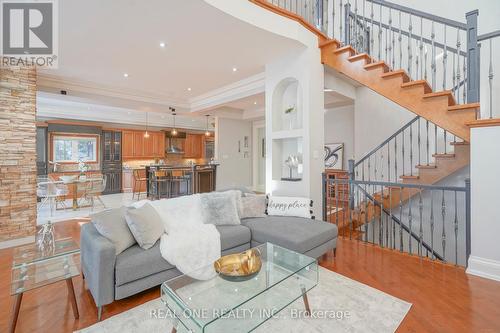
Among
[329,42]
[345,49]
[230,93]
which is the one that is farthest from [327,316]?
[230,93]

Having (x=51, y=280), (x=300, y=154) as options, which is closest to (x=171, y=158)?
(x=300, y=154)

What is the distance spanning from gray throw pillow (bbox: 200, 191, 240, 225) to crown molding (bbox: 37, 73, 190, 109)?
4109mm

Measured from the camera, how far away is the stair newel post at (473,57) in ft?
8.63

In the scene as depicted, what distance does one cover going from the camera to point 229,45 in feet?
11.8

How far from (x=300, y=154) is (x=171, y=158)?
23.9 feet

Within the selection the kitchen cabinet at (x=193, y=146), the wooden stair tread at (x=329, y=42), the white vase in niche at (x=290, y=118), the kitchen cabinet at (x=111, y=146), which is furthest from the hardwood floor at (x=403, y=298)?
the kitchen cabinet at (x=193, y=146)

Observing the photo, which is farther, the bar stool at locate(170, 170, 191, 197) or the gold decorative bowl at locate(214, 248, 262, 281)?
the bar stool at locate(170, 170, 191, 197)

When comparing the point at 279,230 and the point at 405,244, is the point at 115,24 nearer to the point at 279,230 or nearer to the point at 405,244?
the point at 279,230

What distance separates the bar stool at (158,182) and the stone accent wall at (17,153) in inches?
115

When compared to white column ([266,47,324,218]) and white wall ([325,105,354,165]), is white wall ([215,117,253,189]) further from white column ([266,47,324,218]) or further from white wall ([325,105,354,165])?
→ white column ([266,47,324,218])

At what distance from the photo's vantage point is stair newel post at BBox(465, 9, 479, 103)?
2.63 m

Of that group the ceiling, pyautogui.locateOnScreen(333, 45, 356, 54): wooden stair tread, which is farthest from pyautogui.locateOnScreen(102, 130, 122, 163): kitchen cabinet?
pyautogui.locateOnScreen(333, 45, 356, 54): wooden stair tread

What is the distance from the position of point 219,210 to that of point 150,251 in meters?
0.97

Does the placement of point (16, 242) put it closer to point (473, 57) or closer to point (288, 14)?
point (288, 14)
